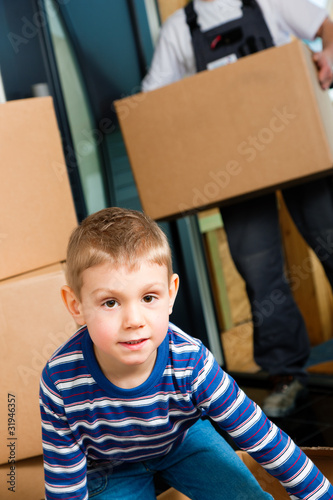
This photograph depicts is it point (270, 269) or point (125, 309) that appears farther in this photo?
point (270, 269)

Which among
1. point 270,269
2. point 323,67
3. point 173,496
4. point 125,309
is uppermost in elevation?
point 323,67

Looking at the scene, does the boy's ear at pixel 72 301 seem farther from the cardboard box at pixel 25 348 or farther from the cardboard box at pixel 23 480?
the cardboard box at pixel 23 480

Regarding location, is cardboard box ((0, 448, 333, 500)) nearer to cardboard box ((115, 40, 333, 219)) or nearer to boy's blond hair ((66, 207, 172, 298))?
boy's blond hair ((66, 207, 172, 298))

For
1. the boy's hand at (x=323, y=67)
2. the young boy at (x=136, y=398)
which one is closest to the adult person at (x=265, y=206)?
the boy's hand at (x=323, y=67)

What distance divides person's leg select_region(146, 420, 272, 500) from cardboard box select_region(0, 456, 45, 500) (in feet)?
0.83

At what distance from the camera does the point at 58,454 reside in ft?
2.91

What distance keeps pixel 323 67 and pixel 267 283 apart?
0.60 m

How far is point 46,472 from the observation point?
0.89 m

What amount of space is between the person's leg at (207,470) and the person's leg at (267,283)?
636 millimetres

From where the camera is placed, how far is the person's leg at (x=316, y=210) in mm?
1563

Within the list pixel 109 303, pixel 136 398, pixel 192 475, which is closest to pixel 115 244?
pixel 109 303

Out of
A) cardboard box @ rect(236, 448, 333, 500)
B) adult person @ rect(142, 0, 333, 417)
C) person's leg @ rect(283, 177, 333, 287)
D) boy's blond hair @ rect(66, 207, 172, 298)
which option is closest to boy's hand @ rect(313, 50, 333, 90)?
adult person @ rect(142, 0, 333, 417)

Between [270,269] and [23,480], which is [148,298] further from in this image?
[270,269]

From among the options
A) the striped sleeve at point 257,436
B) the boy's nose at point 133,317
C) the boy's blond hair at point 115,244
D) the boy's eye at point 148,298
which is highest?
the boy's blond hair at point 115,244
